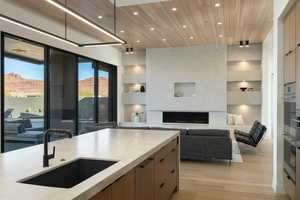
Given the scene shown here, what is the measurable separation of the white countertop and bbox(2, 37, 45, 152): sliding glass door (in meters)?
3.04

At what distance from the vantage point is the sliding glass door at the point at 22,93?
5078 millimetres

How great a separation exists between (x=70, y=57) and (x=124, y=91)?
13.4 ft

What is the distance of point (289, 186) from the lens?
127 inches

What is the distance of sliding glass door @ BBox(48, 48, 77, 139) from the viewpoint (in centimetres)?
641

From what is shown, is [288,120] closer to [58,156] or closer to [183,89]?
[58,156]

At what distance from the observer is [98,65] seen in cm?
891

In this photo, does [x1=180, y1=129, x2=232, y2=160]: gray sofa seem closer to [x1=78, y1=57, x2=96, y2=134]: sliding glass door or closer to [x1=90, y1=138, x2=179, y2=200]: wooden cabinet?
[x1=90, y1=138, x2=179, y2=200]: wooden cabinet

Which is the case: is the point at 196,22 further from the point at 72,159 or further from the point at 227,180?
the point at 72,159

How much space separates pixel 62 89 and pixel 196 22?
4118mm

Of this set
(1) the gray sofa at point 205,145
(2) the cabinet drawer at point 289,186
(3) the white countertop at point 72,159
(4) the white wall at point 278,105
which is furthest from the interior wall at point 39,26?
(2) the cabinet drawer at point 289,186

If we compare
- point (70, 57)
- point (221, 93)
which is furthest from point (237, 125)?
point (70, 57)

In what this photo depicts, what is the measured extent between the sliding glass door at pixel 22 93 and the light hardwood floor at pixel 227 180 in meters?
3.62

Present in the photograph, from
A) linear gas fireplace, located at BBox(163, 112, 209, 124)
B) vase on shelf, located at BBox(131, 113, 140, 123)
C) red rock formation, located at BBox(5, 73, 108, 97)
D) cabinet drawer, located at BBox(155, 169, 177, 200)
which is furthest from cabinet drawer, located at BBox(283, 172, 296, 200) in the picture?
vase on shelf, located at BBox(131, 113, 140, 123)

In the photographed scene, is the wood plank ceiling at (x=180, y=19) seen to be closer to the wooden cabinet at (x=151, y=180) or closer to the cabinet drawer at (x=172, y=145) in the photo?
the cabinet drawer at (x=172, y=145)
